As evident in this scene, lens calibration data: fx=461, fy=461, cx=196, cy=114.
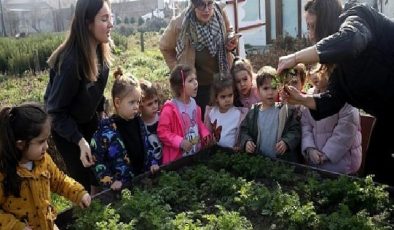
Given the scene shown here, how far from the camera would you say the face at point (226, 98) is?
387 centimetres

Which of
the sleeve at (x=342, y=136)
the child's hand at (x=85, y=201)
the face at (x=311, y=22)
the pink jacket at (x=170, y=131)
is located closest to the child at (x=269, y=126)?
the sleeve at (x=342, y=136)

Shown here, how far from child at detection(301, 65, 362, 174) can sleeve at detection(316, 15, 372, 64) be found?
0.86 m

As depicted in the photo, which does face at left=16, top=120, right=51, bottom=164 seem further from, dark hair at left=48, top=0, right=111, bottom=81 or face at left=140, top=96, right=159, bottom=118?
face at left=140, top=96, right=159, bottom=118

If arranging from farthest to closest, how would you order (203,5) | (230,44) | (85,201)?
(230,44) < (203,5) < (85,201)

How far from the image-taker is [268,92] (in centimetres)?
358

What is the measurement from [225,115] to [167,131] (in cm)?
58

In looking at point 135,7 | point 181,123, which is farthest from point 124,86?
point 135,7

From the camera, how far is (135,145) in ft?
11.2

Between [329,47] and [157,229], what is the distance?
4.27 ft

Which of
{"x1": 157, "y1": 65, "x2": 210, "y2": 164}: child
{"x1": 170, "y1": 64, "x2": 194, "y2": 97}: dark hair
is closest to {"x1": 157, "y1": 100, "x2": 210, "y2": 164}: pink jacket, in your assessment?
{"x1": 157, "y1": 65, "x2": 210, "y2": 164}: child

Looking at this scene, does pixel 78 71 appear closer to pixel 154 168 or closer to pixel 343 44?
pixel 154 168

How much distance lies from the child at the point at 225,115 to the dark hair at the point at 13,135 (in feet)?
5.94

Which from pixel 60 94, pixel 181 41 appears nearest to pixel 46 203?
pixel 60 94

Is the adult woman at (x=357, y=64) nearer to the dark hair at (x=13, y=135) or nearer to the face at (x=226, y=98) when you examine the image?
the face at (x=226, y=98)
